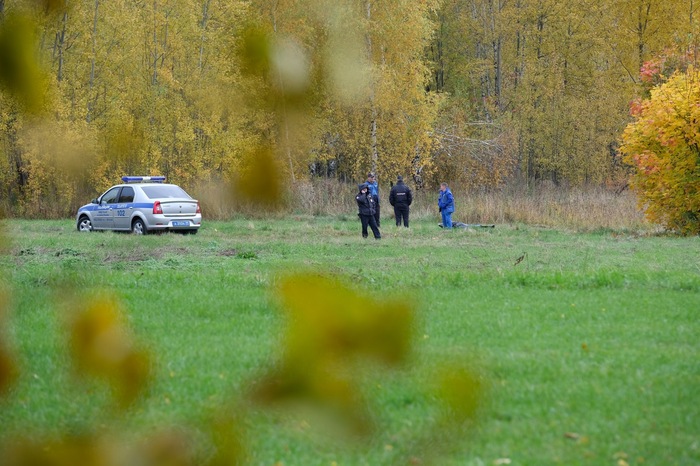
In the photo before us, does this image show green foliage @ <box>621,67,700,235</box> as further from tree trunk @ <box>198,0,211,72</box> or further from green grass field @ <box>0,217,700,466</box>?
tree trunk @ <box>198,0,211,72</box>

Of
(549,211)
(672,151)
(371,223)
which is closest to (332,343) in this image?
(371,223)

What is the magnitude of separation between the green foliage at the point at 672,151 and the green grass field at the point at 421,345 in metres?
5.45

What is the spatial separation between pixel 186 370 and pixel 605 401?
293 cm

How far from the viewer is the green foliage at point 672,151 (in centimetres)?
2269

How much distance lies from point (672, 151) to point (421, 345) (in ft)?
78.2

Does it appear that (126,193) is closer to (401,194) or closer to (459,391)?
(459,391)

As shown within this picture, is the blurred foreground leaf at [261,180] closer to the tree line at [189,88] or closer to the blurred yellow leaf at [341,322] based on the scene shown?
the tree line at [189,88]

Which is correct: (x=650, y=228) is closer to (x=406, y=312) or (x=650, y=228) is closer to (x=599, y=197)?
(x=599, y=197)

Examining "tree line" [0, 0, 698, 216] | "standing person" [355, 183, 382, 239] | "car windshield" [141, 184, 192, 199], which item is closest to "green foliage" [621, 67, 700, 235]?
"standing person" [355, 183, 382, 239]

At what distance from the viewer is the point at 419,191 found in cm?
3769

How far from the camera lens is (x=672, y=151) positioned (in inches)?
914

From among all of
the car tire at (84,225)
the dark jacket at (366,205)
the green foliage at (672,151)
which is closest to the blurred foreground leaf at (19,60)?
the dark jacket at (366,205)

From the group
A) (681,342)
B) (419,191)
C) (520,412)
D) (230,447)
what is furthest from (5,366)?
(419,191)

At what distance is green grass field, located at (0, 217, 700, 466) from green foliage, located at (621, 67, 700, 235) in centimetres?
545
